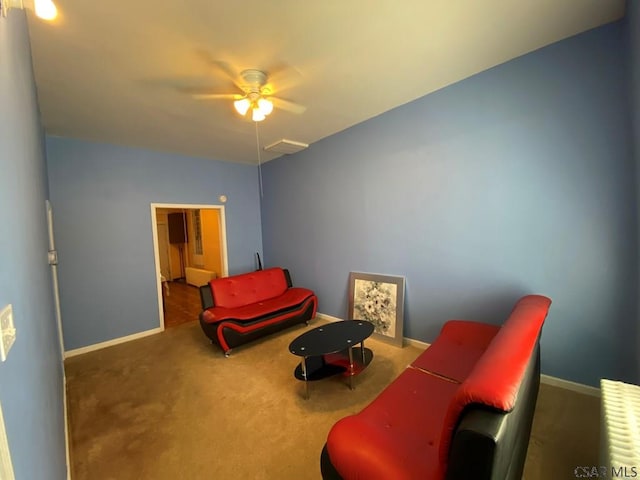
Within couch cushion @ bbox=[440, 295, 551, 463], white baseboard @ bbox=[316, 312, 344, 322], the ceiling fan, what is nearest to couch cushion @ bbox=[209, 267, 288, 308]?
white baseboard @ bbox=[316, 312, 344, 322]

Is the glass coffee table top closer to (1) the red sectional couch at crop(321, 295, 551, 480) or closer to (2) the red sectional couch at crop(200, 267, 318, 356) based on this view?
(1) the red sectional couch at crop(321, 295, 551, 480)

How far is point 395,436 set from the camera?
1413 millimetres

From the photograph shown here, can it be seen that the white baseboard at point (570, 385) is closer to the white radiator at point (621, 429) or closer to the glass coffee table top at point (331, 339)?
the white radiator at point (621, 429)

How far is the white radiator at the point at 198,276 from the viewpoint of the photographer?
655 centimetres

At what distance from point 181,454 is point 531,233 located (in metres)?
3.30

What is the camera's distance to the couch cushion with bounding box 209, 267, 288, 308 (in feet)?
12.2

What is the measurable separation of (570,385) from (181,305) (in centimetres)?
597

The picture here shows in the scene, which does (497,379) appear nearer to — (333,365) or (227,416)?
(333,365)

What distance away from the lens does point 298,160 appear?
14.8ft

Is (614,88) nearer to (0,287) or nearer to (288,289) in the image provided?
(0,287)

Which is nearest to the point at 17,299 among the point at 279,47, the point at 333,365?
the point at 279,47

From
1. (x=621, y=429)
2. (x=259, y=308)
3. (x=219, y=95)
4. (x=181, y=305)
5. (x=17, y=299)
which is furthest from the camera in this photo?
(x=181, y=305)

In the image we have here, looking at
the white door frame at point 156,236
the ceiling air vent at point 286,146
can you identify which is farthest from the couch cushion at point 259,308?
the ceiling air vent at point 286,146

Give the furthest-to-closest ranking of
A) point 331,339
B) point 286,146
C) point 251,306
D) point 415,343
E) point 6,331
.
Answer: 1. point 286,146
2. point 251,306
3. point 415,343
4. point 331,339
5. point 6,331
